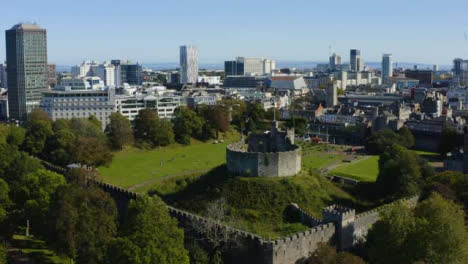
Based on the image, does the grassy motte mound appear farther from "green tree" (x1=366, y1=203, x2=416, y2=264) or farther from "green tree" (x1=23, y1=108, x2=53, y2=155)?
"green tree" (x1=23, y1=108, x2=53, y2=155)

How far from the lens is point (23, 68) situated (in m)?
129

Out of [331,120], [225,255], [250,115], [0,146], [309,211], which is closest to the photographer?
[225,255]

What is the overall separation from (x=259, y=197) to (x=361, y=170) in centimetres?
2646

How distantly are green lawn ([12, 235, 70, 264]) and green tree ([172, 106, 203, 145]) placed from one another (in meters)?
46.0

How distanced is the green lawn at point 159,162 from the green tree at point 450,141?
32.7 metres

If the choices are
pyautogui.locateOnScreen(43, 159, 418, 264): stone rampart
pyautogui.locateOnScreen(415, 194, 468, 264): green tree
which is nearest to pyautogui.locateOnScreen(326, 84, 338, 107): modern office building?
pyautogui.locateOnScreen(43, 159, 418, 264): stone rampart

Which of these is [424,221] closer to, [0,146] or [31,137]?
[0,146]

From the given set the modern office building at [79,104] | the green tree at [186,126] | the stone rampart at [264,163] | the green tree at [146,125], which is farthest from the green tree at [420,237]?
the modern office building at [79,104]

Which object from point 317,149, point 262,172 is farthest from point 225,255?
point 317,149

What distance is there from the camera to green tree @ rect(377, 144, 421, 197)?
48.6m

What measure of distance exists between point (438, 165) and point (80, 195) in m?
51.6

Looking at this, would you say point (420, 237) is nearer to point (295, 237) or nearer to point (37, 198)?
point (295, 237)

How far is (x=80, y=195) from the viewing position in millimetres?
35938

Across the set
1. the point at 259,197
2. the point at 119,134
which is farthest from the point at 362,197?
the point at 119,134
